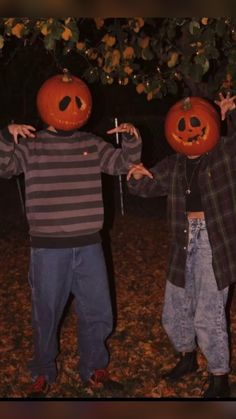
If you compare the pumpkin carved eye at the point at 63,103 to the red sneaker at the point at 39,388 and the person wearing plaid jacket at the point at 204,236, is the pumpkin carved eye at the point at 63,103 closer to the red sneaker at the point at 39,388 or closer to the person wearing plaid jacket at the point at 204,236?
the person wearing plaid jacket at the point at 204,236

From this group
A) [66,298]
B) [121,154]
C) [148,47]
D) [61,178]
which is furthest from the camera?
[148,47]

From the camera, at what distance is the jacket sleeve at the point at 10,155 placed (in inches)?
169

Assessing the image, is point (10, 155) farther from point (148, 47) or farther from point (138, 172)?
point (148, 47)

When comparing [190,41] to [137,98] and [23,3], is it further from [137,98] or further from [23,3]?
[137,98]

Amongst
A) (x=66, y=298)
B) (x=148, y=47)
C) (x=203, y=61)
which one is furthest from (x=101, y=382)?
(x=148, y=47)

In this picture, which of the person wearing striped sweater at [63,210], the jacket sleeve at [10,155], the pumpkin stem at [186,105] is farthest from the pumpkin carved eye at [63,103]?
the pumpkin stem at [186,105]

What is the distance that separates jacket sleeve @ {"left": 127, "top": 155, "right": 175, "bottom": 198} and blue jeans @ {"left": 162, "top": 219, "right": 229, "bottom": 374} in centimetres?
38

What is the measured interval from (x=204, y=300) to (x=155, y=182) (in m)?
0.94

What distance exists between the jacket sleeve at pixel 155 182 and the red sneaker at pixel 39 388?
63.5 inches

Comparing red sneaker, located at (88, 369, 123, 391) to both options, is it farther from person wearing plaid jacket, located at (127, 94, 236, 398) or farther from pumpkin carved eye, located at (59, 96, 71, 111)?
pumpkin carved eye, located at (59, 96, 71, 111)

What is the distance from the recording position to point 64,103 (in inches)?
170

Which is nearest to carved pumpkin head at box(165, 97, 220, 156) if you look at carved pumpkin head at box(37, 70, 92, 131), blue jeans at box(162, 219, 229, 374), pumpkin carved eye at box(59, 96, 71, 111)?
blue jeans at box(162, 219, 229, 374)

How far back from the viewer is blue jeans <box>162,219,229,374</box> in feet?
14.5

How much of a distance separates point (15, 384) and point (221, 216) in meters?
2.26
